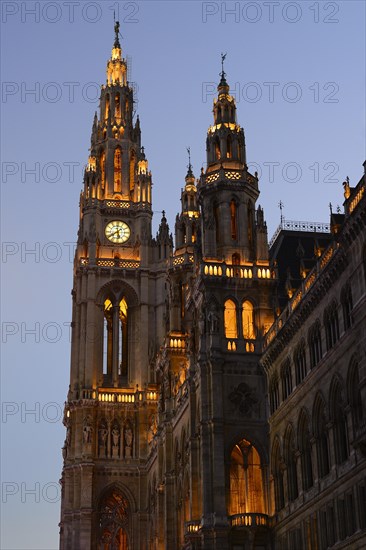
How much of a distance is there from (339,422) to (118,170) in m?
74.7

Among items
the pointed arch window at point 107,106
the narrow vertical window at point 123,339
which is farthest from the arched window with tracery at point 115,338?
the pointed arch window at point 107,106

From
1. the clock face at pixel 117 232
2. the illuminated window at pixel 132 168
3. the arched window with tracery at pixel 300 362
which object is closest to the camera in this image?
the arched window with tracery at pixel 300 362

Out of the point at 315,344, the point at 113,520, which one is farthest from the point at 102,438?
the point at 315,344

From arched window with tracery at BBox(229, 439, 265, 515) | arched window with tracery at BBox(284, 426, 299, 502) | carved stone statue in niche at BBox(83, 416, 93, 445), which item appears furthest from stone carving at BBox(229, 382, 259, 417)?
carved stone statue in niche at BBox(83, 416, 93, 445)

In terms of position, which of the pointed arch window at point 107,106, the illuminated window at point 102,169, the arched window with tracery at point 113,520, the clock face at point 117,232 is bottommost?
the arched window with tracery at point 113,520

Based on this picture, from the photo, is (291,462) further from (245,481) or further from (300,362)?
(300,362)

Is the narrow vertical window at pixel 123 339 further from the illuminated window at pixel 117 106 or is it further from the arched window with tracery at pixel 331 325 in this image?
the arched window with tracery at pixel 331 325

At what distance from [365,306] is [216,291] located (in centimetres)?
2684

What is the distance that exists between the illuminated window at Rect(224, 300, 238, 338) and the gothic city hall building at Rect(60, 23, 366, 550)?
137 mm

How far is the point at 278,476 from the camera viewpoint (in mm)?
72562

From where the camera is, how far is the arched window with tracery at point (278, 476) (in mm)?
71688

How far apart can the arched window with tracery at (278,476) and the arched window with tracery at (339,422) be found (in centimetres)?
1213

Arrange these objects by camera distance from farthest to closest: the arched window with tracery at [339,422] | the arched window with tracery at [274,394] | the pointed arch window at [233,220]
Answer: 1. the pointed arch window at [233,220]
2. the arched window with tracery at [274,394]
3. the arched window with tracery at [339,422]

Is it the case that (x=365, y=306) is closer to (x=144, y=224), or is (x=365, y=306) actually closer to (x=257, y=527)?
(x=257, y=527)
